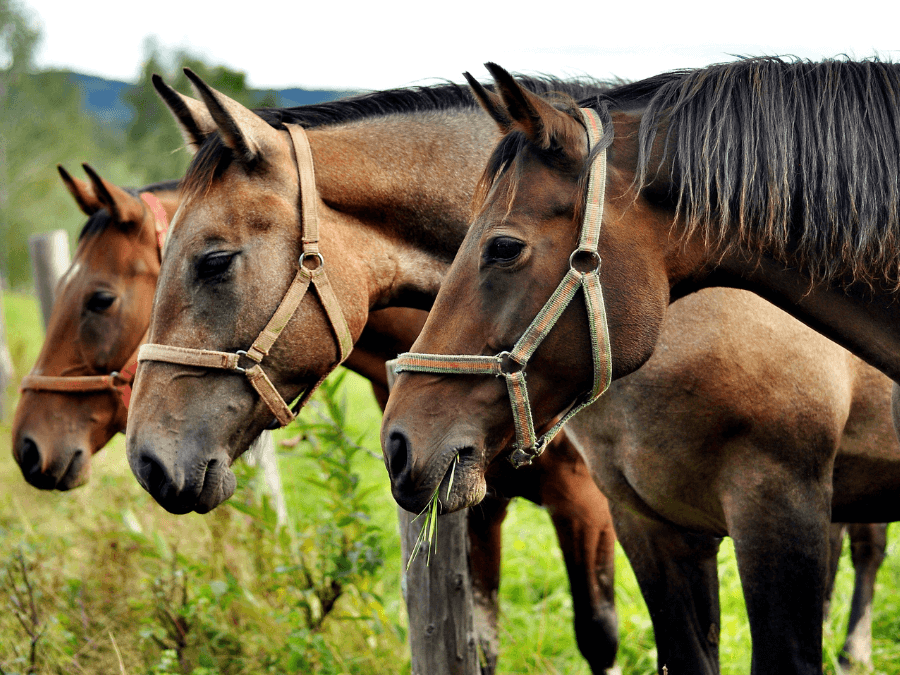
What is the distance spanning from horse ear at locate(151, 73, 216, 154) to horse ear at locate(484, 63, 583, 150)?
4.28 ft

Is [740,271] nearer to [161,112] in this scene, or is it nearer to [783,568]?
[783,568]

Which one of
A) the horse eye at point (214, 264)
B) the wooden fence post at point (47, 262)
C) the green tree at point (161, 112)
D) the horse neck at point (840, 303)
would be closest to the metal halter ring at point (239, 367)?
the horse eye at point (214, 264)

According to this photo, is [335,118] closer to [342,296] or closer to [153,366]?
[342,296]

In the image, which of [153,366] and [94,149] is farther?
[94,149]

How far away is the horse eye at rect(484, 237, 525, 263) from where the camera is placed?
1.74m

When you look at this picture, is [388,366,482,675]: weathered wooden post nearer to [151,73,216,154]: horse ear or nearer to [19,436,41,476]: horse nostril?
[151,73,216,154]: horse ear

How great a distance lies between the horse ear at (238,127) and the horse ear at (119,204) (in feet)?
4.59

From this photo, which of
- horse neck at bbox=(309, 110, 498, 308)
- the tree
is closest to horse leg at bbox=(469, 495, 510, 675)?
horse neck at bbox=(309, 110, 498, 308)

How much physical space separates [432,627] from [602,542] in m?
1.20

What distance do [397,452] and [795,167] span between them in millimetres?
1191

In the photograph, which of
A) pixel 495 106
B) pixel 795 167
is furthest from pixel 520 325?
pixel 795 167

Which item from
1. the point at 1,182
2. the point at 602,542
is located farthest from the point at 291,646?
the point at 1,182

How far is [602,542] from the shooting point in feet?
11.1

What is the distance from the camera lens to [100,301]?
11.3 feet
